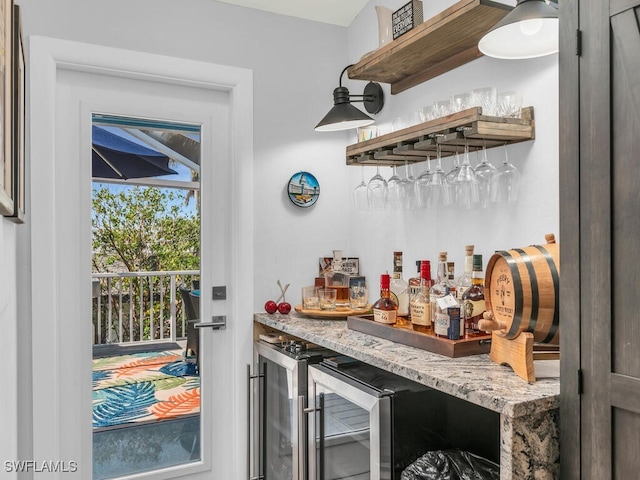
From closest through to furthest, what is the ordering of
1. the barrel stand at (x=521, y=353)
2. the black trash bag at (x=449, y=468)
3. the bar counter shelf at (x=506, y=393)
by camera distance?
the bar counter shelf at (x=506, y=393) < the barrel stand at (x=521, y=353) < the black trash bag at (x=449, y=468)

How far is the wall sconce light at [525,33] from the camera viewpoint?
1.33m

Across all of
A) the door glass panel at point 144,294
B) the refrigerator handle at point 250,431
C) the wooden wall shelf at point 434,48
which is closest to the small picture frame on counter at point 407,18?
the wooden wall shelf at point 434,48

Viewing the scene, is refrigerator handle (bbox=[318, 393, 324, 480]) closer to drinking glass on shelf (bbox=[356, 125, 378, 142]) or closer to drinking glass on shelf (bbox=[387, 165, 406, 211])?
drinking glass on shelf (bbox=[387, 165, 406, 211])

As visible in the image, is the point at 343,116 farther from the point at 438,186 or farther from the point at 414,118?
the point at 438,186

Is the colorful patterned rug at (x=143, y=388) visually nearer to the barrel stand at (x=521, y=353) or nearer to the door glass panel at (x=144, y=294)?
the door glass panel at (x=144, y=294)

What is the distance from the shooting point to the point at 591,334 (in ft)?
3.54

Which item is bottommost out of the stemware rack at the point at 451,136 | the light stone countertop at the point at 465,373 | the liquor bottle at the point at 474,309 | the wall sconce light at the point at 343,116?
the light stone countertop at the point at 465,373

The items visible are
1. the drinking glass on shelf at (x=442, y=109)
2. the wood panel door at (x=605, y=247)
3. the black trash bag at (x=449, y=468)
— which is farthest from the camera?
the drinking glass on shelf at (x=442, y=109)

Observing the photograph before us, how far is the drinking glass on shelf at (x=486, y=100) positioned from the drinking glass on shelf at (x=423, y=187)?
0.30 m

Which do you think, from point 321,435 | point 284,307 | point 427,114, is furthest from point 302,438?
point 427,114

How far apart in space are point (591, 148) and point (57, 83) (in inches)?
84.0

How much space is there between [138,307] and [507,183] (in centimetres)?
168

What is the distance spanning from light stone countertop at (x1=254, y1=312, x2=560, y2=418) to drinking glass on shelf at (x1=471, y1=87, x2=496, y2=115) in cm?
80

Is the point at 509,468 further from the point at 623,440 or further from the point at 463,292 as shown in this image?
the point at 463,292
